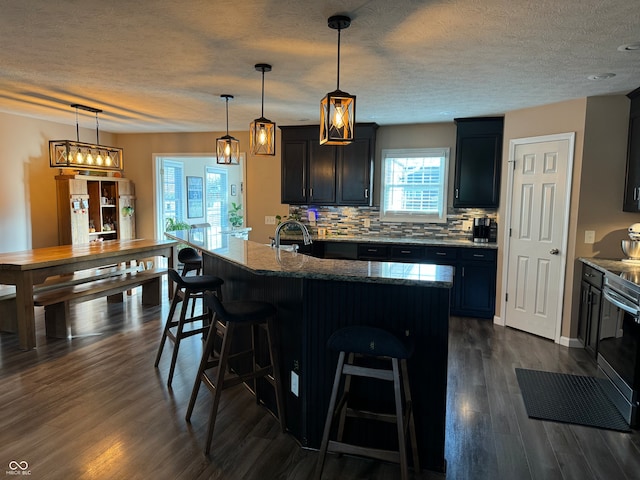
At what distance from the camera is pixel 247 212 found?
21.5ft

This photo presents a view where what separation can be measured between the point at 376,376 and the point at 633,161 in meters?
3.47

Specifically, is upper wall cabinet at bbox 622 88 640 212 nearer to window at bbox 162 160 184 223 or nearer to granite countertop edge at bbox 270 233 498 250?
granite countertop edge at bbox 270 233 498 250

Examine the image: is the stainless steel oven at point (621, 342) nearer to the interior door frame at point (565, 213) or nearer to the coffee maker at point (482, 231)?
the interior door frame at point (565, 213)

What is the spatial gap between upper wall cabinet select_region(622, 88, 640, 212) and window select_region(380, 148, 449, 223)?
80.8 inches

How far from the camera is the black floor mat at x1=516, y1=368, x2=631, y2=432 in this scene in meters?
2.81

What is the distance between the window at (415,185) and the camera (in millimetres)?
5621

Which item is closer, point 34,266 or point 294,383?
point 294,383

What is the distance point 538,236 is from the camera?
4.51 metres

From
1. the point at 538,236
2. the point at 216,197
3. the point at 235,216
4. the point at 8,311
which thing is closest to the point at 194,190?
the point at 216,197

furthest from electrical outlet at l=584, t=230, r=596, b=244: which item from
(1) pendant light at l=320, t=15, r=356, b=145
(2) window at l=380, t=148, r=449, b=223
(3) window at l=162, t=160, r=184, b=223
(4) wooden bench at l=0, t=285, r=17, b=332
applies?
(3) window at l=162, t=160, r=184, b=223

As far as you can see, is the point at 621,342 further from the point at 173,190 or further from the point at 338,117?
the point at 173,190

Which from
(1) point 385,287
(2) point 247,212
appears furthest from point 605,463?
(2) point 247,212

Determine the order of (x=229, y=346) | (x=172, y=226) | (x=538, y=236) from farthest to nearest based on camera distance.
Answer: (x=172, y=226)
(x=538, y=236)
(x=229, y=346)

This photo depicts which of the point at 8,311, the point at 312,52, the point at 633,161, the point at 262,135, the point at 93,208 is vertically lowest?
the point at 8,311
